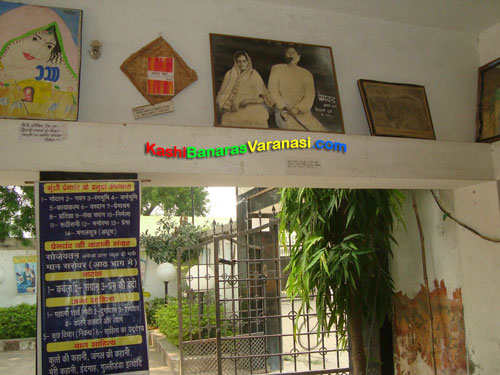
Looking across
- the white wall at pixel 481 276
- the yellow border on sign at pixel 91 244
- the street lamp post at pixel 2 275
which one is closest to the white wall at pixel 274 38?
the white wall at pixel 481 276

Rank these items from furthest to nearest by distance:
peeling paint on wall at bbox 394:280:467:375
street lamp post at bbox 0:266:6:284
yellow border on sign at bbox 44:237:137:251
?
1. street lamp post at bbox 0:266:6:284
2. peeling paint on wall at bbox 394:280:467:375
3. yellow border on sign at bbox 44:237:137:251

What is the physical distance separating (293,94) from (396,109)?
28.6 inches

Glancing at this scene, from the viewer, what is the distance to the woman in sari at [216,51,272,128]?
9.40 feet

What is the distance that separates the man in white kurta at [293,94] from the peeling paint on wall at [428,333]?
1.71m

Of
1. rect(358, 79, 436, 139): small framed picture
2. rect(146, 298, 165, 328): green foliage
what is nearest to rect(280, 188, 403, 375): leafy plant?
rect(358, 79, 436, 139): small framed picture

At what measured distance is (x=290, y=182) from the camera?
3104mm

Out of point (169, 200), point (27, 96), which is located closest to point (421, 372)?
point (27, 96)

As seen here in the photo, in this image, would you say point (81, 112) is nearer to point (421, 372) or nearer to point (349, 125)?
point (349, 125)

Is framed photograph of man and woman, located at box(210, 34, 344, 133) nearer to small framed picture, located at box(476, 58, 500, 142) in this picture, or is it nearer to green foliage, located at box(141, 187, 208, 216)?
small framed picture, located at box(476, 58, 500, 142)

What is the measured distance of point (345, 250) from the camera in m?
3.89

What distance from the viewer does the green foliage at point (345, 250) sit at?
3.92 meters

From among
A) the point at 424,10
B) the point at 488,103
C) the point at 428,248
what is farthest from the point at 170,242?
the point at 424,10

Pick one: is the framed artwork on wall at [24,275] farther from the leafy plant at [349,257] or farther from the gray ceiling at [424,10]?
the gray ceiling at [424,10]

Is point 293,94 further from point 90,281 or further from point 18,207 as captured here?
point 18,207
